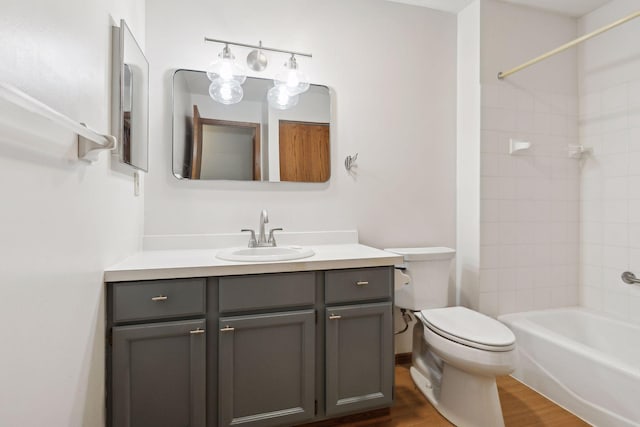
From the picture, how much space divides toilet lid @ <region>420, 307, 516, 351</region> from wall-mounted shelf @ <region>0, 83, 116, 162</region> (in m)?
1.64

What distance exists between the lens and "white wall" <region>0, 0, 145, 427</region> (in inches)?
26.1

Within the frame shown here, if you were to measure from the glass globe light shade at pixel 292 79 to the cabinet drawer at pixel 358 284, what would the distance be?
3.79ft

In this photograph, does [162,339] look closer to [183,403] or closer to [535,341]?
[183,403]

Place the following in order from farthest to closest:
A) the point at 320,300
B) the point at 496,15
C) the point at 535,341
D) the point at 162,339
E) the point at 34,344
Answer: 1. the point at 496,15
2. the point at 535,341
3. the point at 320,300
4. the point at 162,339
5. the point at 34,344

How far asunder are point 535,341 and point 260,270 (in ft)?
5.76

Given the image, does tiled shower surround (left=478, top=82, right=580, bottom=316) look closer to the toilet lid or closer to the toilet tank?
the toilet tank

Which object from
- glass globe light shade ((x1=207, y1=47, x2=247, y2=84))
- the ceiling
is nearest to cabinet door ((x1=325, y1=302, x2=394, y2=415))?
glass globe light shade ((x1=207, y1=47, x2=247, y2=84))

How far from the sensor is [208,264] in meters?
1.39

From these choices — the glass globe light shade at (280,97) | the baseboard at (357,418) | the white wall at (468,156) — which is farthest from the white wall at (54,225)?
the white wall at (468,156)

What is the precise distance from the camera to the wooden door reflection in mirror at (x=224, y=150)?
1.87 meters

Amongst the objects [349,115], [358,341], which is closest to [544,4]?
[349,115]

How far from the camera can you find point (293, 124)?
201 cm

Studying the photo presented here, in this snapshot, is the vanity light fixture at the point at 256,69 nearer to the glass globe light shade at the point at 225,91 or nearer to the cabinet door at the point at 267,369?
the glass globe light shade at the point at 225,91

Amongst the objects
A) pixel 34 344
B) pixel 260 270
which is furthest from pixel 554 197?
pixel 34 344
